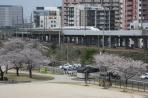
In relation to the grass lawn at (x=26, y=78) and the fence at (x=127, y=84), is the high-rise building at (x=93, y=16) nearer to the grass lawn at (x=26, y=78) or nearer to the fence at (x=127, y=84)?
the grass lawn at (x=26, y=78)

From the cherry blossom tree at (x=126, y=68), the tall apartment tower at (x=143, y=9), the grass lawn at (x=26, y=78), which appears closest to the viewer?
the cherry blossom tree at (x=126, y=68)

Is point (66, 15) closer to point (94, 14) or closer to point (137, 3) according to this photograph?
point (94, 14)

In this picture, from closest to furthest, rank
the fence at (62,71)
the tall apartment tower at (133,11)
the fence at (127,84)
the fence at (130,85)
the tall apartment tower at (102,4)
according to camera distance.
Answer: the fence at (130,85)
the fence at (127,84)
the fence at (62,71)
the tall apartment tower at (133,11)
the tall apartment tower at (102,4)

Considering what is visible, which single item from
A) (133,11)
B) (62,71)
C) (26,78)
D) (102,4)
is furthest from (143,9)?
(26,78)

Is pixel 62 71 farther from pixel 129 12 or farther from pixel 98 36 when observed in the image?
pixel 129 12

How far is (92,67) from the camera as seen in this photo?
58.6m

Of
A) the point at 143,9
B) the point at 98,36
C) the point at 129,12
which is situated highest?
the point at 143,9

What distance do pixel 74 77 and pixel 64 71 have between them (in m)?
5.80

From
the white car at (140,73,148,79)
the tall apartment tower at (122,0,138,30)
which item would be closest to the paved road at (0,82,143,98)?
the white car at (140,73,148,79)

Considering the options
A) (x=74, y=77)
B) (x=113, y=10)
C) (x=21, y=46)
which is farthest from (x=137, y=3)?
(x=74, y=77)

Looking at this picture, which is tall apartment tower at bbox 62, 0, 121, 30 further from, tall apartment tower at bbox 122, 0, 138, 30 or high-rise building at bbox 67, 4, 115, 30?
tall apartment tower at bbox 122, 0, 138, 30

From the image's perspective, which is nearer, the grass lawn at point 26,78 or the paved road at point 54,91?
the paved road at point 54,91

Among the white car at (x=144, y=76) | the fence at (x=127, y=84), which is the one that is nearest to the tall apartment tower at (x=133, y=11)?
the white car at (x=144, y=76)

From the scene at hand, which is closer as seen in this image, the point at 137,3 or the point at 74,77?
the point at 74,77
